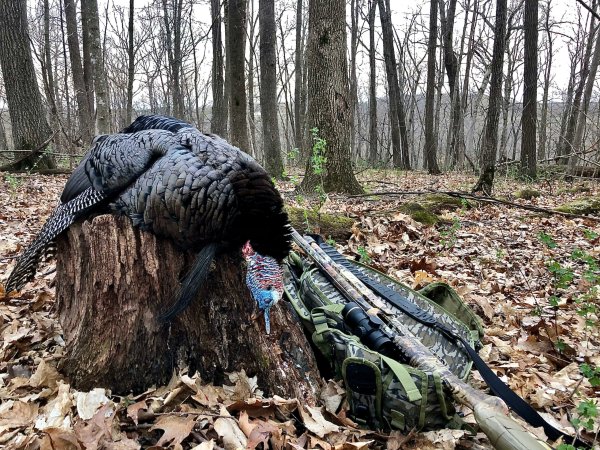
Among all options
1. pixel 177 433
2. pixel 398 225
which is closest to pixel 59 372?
pixel 177 433

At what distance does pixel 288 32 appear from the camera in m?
31.8

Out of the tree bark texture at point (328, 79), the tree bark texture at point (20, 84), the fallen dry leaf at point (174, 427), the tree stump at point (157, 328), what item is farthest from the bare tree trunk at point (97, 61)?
the fallen dry leaf at point (174, 427)

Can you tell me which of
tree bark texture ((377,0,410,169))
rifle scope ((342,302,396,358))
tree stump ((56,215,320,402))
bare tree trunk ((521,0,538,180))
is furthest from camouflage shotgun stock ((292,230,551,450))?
tree bark texture ((377,0,410,169))

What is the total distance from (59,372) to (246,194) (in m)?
1.49

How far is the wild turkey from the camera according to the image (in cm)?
221

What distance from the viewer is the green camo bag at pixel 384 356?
7.04 ft

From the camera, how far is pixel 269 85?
39.7 feet

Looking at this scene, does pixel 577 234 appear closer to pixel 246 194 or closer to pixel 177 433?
pixel 246 194

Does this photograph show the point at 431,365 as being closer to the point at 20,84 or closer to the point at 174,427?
the point at 174,427

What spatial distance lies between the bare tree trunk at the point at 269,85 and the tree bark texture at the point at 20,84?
5.30 metres

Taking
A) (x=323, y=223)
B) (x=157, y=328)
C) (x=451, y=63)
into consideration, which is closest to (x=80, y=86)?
(x=323, y=223)

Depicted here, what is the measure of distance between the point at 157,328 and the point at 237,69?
848 centimetres

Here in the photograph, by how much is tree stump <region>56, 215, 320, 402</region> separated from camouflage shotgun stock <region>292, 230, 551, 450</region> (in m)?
0.52

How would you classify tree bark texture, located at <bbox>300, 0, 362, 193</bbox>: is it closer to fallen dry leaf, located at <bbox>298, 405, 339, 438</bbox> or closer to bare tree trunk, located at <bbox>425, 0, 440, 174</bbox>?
fallen dry leaf, located at <bbox>298, 405, 339, 438</bbox>
